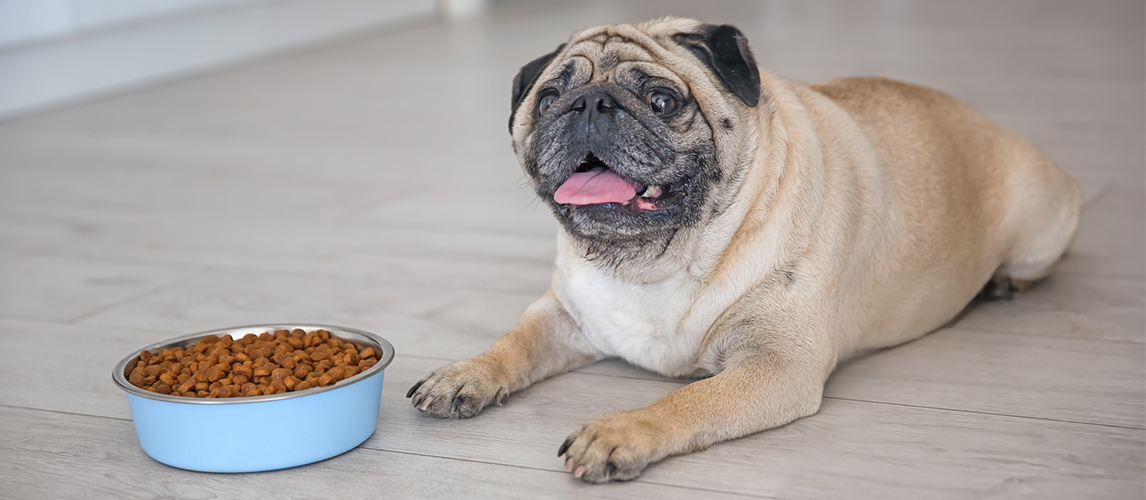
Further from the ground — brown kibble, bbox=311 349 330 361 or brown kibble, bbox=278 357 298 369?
brown kibble, bbox=278 357 298 369

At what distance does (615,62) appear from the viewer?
2.14 meters

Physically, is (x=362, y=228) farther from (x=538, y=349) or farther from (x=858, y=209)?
(x=858, y=209)

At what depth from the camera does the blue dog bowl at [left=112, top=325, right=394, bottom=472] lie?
1.81 m

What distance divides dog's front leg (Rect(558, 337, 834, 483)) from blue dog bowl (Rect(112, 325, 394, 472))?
15.5 inches

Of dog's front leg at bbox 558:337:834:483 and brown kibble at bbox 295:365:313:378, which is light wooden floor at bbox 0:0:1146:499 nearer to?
dog's front leg at bbox 558:337:834:483

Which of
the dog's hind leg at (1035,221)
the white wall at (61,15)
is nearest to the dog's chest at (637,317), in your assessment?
the dog's hind leg at (1035,221)

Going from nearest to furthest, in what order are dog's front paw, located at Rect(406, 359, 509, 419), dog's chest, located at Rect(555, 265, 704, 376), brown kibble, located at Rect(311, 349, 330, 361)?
brown kibble, located at Rect(311, 349, 330, 361) < dog's front paw, located at Rect(406, 359, 509, 419) < dog's chest, located at Rect(555, 265, 704, 376)

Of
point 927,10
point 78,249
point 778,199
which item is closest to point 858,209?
point 778,199

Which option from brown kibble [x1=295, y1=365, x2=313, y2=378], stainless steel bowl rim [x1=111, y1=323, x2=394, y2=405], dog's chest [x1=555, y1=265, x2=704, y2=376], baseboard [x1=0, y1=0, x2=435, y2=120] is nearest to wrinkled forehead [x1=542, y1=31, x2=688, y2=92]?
dog's chest [x1=555, y1=265, x2=704, y2=376]

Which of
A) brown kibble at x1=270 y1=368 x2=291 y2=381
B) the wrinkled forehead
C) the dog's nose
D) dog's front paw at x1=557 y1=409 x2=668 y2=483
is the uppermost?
the wrinkled forehead

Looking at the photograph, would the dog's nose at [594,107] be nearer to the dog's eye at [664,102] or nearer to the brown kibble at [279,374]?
the dog's eye at [664,102]

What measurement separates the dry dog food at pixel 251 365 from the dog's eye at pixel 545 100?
0.59 m

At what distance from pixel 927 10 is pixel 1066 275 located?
8577mm

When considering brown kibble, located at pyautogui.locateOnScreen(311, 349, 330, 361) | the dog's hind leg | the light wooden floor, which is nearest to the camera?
the light wooden floor
